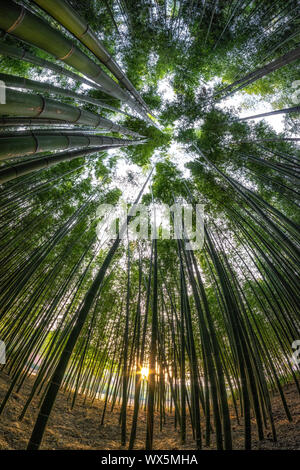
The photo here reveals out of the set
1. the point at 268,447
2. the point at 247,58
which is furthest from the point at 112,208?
the point at 268,447

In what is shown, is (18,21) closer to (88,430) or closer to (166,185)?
(166,185)

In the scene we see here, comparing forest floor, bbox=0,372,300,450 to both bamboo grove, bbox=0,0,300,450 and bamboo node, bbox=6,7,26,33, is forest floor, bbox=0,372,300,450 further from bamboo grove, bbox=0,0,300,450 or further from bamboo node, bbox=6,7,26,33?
bamboo node, bbox=6,7,26,33

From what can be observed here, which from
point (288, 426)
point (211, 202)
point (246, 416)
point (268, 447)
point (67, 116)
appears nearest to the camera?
point (246, 416)

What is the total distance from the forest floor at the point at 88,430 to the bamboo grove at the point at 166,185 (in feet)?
0.83

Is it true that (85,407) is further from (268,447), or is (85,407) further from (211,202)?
(211,202)

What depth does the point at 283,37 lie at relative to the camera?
307 cm

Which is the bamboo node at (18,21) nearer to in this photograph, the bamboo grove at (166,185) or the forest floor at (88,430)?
the bamboo grove at (166,185)

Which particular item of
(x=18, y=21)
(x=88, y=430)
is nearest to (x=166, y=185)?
(x=18, y=21)

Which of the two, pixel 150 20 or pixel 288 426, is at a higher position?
pixel 150 20

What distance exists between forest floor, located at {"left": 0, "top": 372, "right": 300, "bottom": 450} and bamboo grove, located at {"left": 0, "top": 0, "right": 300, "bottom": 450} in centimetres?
25

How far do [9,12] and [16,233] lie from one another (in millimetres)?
3102

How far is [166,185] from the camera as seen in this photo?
182 inches

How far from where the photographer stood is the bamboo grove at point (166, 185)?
2.25m

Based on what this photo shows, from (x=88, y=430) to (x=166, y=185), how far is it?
499cm
